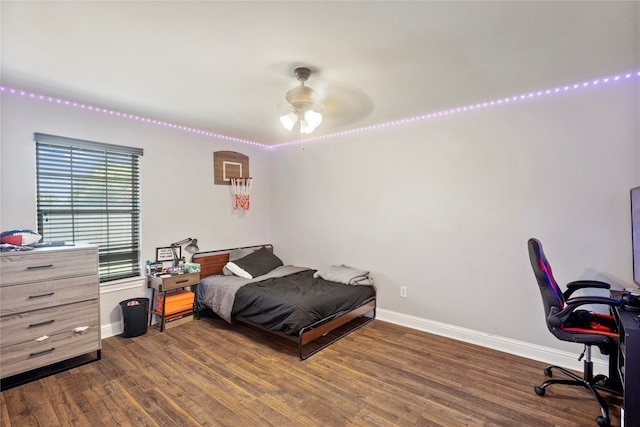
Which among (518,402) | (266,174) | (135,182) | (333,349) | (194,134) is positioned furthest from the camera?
(266,174)

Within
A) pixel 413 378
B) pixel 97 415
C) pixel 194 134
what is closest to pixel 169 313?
pixel 97 415

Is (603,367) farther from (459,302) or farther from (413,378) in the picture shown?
(413,378)

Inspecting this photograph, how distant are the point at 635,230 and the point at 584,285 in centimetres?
54

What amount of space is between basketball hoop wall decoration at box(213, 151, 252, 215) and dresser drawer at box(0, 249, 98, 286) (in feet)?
6.26

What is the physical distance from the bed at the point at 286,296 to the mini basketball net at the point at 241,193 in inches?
25.7

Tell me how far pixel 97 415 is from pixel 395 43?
314 cm

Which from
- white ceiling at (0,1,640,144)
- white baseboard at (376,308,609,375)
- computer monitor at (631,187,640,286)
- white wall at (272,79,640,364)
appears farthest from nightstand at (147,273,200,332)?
computer monitor at (631,187,640,286)

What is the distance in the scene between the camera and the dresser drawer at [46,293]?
7.76 ft

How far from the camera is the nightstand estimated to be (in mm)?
3463

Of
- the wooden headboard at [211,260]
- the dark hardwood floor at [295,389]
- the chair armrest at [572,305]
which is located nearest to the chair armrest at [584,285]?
the chair armrest at [572,305]

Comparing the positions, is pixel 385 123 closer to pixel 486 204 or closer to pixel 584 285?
pixel 486 204

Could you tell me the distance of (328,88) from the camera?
2.64 m

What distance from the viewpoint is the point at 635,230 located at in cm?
231

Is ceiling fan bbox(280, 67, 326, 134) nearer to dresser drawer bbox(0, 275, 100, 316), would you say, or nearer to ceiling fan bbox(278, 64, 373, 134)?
ceiling fan bbox(278, 64, 373, 134)
